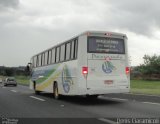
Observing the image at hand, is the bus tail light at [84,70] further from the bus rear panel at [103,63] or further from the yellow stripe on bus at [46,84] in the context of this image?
the yellow stripe on bus at [46,84]

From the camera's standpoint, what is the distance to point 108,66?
749 inches

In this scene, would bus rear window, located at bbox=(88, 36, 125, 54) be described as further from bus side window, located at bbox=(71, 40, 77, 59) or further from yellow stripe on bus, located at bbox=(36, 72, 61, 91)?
yellow stripe on bus, located at bbox=(36, 72, 61, 91)

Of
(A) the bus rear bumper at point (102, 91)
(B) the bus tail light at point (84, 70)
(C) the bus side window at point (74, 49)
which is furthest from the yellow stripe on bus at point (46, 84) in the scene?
(A) the bus rear bumper at point (102, 91)

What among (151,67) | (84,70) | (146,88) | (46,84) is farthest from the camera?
(151,67)

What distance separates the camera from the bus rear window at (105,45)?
18.8 metres

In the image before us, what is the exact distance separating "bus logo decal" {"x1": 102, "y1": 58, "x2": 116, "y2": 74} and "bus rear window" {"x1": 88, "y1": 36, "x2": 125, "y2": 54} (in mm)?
476

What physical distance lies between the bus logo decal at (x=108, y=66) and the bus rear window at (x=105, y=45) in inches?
18.8

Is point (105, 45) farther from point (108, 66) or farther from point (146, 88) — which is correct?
point (146, 88)

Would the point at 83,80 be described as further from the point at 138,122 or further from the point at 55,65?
the point at 138,122

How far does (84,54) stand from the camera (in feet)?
60.6

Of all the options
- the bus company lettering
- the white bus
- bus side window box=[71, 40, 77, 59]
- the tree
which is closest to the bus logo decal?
the white bus

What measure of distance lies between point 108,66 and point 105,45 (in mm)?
1041

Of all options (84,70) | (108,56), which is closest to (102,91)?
(84,70)

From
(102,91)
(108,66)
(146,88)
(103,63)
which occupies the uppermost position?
(103,63)
